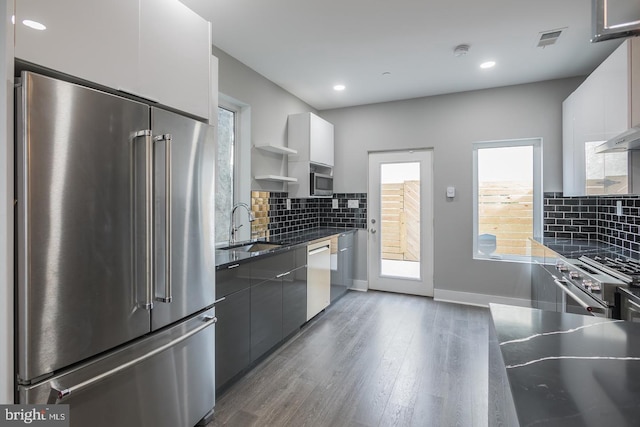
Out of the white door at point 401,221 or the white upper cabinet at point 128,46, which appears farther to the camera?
the white door at point 401,221

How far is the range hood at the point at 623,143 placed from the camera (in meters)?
1.89

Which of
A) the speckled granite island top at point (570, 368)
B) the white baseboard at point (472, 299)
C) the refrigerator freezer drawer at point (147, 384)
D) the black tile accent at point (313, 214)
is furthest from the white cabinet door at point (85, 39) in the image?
the white baseboard at point (472, 299)

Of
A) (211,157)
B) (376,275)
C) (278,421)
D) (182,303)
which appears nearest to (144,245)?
(182,303)

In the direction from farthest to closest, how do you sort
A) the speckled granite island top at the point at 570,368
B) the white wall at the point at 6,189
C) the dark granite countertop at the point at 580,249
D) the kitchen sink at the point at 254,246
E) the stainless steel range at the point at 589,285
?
the kitchen sink at the point at 254,246, the dark granite countertop at the point at 580,249, the stainless steel range at the point at 589,285, the white wall at the point at 6,189, the speckled granite island top at the point at 570,368

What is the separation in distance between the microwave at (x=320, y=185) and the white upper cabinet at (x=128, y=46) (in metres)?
2.20

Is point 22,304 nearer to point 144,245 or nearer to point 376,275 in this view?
point 144,245

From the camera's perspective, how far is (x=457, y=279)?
167 inches

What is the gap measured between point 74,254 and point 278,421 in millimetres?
1461

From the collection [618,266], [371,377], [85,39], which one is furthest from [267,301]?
[618,266]

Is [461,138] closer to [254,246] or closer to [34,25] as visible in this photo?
[254,246]

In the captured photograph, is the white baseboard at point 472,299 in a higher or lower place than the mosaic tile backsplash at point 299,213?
lower

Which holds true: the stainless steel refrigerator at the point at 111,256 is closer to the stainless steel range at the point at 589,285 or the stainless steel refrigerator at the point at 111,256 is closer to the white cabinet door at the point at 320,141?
the stainless steel range at the point at 589,285

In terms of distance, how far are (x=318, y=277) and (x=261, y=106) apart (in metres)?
1.99

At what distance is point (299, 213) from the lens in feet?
14.8
